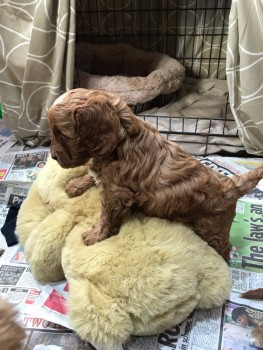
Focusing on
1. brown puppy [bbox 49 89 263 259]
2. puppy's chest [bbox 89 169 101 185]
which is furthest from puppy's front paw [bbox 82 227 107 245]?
puppy's chest [bbox 89 169 101 185]

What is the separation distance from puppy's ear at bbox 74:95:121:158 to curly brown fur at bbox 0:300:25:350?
16.9 inches

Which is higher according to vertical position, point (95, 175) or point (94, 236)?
point (95, 175)

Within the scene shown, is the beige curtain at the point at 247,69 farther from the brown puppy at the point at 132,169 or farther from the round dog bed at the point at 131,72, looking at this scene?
the brown puppy at the point at 132,169

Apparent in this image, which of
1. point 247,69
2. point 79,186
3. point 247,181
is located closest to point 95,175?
point 79,186

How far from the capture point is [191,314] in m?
1.10

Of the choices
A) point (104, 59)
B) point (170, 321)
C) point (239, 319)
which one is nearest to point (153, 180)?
point (170, 321)

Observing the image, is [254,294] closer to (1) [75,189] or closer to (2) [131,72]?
(1) [75,189]

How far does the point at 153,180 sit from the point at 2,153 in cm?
112

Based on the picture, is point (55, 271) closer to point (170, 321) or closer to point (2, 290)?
point (2, 290)

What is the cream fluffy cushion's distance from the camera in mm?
959

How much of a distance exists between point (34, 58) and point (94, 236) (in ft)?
3.21

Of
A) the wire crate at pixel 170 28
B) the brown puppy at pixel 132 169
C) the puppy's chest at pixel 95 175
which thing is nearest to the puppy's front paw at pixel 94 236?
the brown puppy at pixel 132 169

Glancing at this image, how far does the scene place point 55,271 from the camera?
117cm

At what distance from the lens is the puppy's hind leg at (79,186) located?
1.20 m
